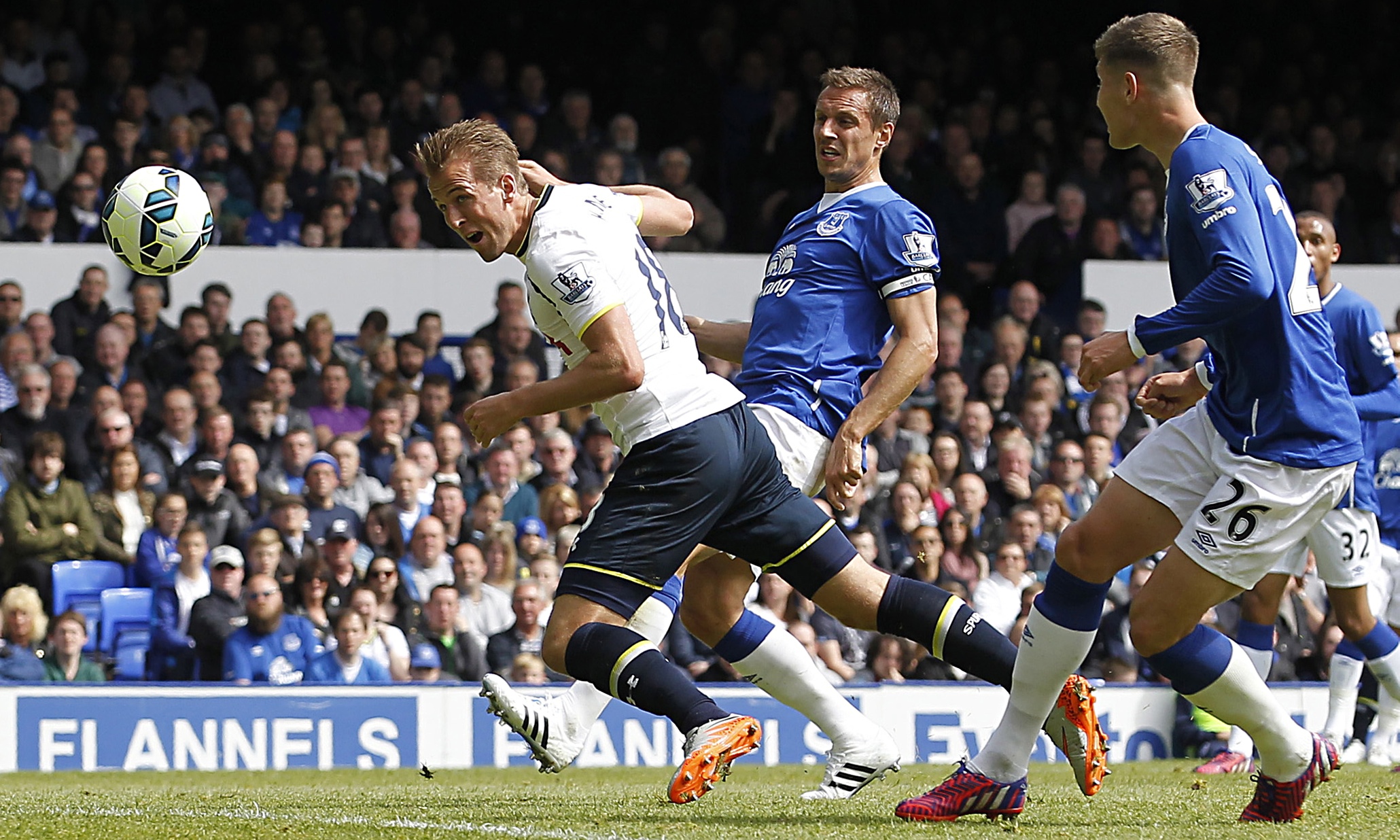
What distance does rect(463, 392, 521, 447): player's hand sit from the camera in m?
4.82

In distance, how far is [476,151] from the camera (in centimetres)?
504

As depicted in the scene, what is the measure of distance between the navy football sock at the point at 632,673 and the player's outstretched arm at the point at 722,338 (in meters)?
1.66

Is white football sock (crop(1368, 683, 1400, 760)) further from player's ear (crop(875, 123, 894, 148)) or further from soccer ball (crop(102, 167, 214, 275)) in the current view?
soccer ball (crop(102, 167, 214, 275))

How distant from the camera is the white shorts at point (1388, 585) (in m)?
9.78

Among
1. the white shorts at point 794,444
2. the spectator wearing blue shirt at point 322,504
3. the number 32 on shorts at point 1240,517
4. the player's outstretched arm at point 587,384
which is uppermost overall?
the player's outstretched arm at point 587,384

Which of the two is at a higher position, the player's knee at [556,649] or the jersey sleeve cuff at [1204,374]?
→ the jersey sleeve cuff at [1204,374]

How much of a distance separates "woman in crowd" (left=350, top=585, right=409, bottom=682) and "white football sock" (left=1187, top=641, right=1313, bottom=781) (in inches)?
251

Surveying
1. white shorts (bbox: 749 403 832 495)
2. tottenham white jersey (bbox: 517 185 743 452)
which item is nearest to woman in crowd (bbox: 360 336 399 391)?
white shorts (bbox: 749 403 832 495)

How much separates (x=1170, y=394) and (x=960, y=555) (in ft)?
21.6

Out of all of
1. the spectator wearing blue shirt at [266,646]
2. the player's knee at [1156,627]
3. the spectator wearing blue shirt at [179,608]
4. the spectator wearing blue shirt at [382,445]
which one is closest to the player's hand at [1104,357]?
the player's knee at [1156,627]

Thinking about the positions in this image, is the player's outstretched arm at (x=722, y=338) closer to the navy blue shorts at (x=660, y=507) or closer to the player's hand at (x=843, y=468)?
the player's hand at (x=843, y=468)

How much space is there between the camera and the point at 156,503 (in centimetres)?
1091

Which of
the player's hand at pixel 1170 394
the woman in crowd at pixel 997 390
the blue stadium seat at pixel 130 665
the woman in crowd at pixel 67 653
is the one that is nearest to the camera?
the player's hand at pixel 1170 394

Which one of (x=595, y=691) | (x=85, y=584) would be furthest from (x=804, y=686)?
(x=85, y=584)
